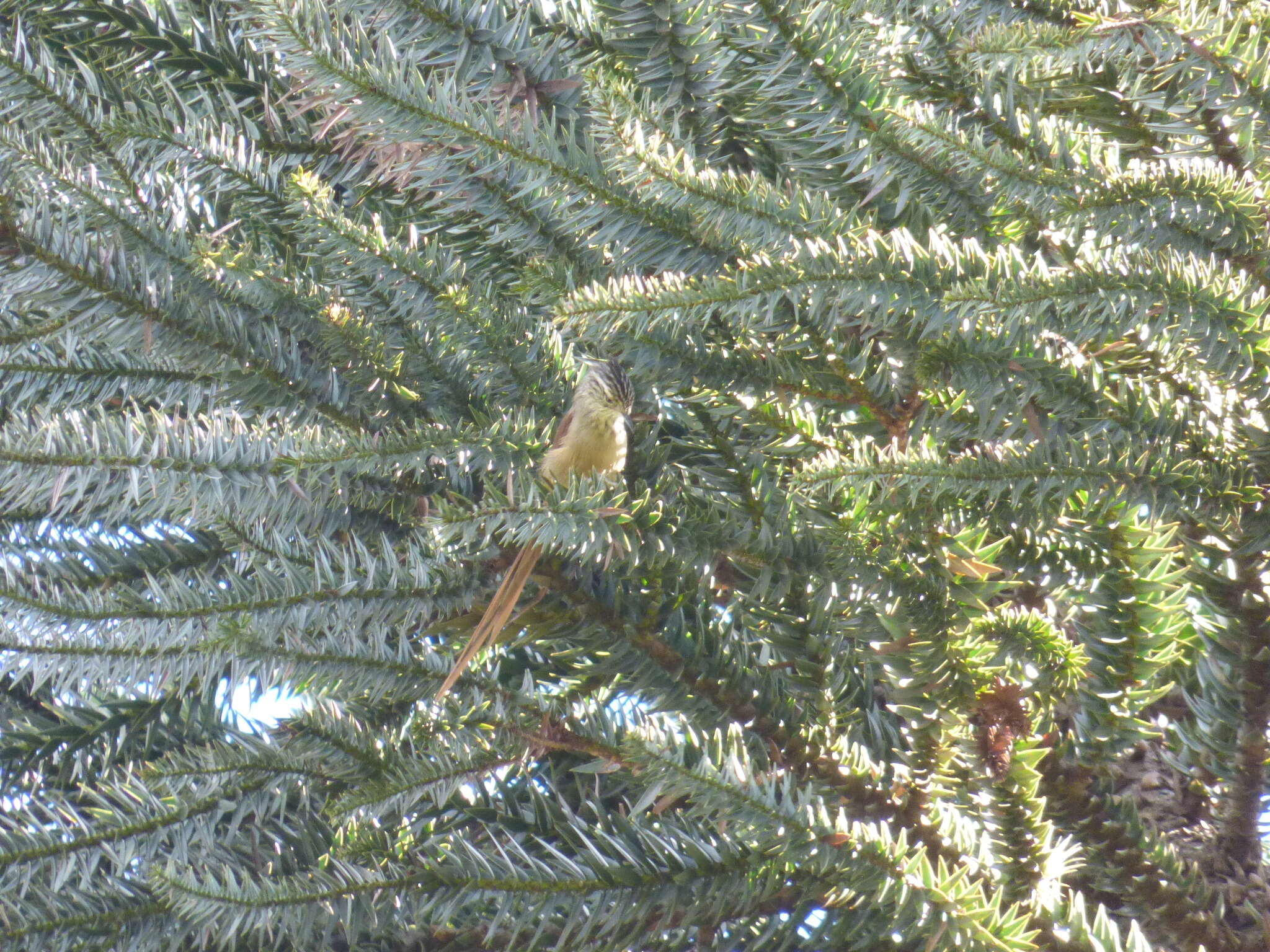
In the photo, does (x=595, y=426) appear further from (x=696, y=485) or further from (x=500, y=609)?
(x=500, y=609)

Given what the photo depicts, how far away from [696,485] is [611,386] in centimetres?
49

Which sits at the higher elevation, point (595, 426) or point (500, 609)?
point (500, 609)

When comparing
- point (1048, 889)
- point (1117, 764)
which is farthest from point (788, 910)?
point (1117, 764)

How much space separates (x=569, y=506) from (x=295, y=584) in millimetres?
208

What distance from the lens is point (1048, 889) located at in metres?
0.70

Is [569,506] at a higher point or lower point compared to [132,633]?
higher

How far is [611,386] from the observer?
1.50m

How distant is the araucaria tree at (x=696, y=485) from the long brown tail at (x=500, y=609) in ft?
0.04

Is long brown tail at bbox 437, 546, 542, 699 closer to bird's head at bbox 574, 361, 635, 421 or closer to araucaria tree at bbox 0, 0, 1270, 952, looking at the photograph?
araucaria tree at bbox 0, 0, 1270, 952

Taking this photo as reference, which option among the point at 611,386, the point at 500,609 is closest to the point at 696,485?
the point at 500,609

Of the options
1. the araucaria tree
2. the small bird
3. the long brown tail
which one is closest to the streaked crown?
the small bird

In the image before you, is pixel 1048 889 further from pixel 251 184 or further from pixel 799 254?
pixel 251 184

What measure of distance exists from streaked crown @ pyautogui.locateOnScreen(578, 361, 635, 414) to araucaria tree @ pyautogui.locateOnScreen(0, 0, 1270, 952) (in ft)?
1.08

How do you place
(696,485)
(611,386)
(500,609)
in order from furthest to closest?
(611,386) < (696,485) < (500,609)
